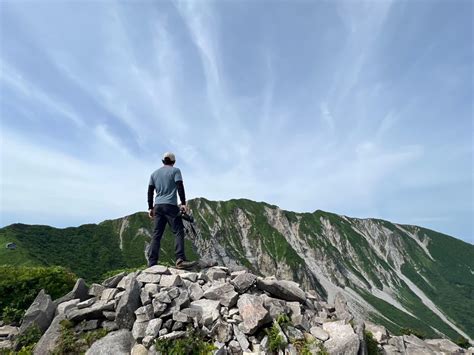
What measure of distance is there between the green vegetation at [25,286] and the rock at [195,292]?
25.1ft

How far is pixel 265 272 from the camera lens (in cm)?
19025

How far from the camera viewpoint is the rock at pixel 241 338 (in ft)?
29.9

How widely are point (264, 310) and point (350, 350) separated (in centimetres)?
303

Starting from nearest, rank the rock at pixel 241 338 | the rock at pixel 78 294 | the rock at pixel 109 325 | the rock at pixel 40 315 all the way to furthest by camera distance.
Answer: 1. the rock at pixel 241 338
2. the rock at pixel 109 325
3. the rock at pixel 40 315
4. the rock at pixel 78 294

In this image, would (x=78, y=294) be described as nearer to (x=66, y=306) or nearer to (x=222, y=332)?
(x=66, y=306)

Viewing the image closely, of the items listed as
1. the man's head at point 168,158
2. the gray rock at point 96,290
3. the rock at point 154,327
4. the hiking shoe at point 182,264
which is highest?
the man's head at point 168,158

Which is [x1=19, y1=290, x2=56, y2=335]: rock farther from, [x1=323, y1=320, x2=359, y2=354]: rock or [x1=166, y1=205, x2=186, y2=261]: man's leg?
[x1=323, y1=320, x2=359, y2=354]: rock

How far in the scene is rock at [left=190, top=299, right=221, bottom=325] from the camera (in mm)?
9773

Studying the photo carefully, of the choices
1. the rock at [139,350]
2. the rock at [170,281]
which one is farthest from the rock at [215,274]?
the rock at [139,350]

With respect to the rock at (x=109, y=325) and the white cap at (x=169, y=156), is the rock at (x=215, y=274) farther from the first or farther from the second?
the white cap at (x=169, y=156)

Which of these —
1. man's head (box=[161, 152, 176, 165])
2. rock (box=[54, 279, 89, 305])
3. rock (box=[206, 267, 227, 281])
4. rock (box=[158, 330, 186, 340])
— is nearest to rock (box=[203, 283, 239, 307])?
rock (box=[206, 267, 227, 281])

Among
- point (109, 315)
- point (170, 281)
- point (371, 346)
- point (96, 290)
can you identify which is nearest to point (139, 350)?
point (109, 315)

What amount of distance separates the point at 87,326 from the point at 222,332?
4.93m

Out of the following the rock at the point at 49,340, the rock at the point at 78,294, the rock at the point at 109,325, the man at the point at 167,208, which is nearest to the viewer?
the rock at the point at 49,340
